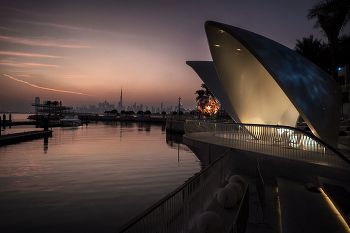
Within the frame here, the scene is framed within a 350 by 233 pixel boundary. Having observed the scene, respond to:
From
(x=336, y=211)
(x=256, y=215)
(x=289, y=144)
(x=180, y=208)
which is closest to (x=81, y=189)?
(x=180, y=208)

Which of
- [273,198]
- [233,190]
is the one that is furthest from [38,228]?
[273,198]

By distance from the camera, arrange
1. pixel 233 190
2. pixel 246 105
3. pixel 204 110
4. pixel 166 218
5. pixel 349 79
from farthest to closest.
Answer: pixel 204 110 → pixel 349 79 → pixel 246 105 → pixel 233 190 → pixel 166 218

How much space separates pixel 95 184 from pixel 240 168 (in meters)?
7.00

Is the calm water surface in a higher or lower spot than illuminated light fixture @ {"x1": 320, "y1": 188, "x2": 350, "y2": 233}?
lower

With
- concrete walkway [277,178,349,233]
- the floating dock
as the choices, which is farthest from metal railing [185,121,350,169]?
the floating dock

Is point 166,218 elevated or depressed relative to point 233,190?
elevated

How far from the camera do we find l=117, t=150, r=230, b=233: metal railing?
122 inches

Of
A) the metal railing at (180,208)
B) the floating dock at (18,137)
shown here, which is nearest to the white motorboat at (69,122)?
the floating dock at (18,137)

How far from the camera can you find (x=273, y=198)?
7078 mm

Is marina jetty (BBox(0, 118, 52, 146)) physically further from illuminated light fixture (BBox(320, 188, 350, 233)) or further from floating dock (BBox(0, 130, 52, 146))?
illuminated light fixture (BBox(320, 188, 350, 233))

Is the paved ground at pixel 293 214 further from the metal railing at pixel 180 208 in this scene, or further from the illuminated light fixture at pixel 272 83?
the illuminated light fixture at pixel 272 83

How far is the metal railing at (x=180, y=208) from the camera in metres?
3.10

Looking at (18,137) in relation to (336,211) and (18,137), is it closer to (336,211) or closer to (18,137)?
(18,137)

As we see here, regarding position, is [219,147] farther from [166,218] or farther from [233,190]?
[166,218]
